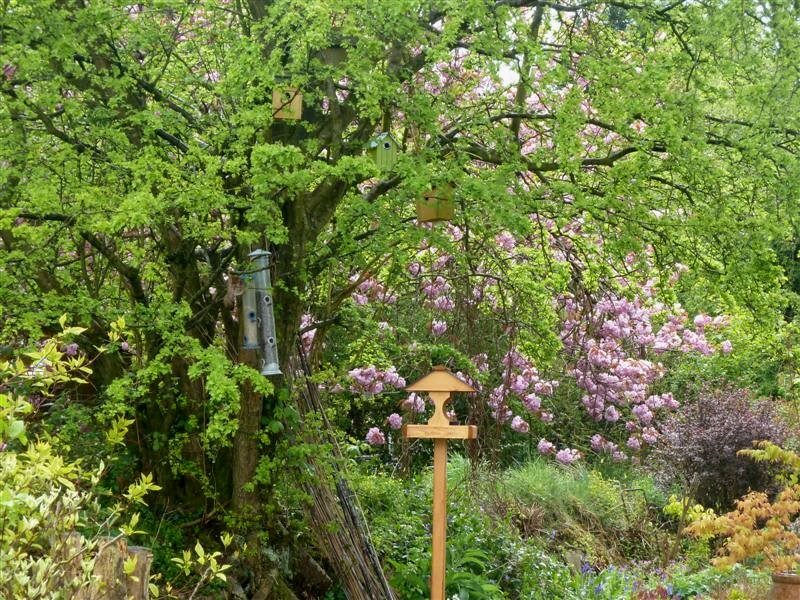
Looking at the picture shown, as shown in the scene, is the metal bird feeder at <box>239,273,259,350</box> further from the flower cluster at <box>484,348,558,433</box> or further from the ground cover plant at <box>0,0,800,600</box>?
the flower cluster at <box>484,348,558,433</box>

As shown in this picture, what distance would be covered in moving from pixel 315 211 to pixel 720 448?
5656mm

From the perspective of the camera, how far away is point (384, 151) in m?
5.38

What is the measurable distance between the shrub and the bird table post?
14.5ft

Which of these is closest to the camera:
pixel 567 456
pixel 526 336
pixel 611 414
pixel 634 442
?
pixel 526 336

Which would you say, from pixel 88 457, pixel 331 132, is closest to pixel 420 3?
pixel 331 132

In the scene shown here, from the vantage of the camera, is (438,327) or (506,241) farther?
(438,327)

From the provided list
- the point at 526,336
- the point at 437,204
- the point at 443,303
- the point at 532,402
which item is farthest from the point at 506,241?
the point at 437,204

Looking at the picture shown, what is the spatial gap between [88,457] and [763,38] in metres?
4.32

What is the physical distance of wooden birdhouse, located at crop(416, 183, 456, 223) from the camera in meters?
5.57

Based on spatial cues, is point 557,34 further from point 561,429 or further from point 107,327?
point 561,429

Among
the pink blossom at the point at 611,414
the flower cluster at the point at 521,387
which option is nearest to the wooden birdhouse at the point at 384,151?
the flower cluster at the point at 521,387

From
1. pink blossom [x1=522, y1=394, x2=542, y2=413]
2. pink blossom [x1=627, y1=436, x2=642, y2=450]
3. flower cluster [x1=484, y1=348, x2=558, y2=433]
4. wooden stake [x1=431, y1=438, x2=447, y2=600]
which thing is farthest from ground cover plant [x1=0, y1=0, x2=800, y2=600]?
pink blossom [x1=627, y1=436, x2=642, y2=450]

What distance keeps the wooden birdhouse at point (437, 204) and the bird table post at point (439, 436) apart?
959mm

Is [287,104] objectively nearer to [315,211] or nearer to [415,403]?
[315,211]
